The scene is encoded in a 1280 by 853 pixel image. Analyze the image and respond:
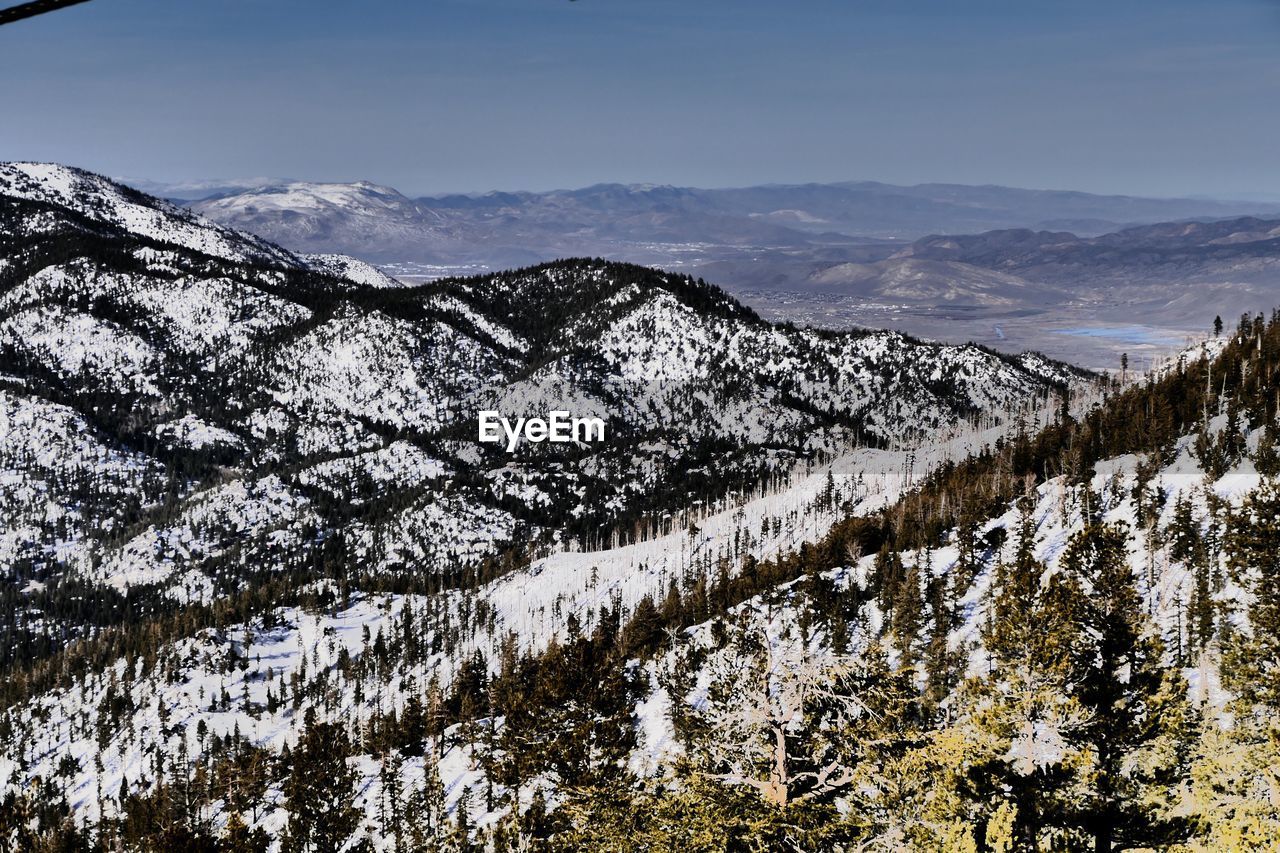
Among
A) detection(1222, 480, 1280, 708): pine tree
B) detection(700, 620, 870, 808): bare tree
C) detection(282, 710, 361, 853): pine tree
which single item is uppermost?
detection(700, 620, 870, 808): bare tree

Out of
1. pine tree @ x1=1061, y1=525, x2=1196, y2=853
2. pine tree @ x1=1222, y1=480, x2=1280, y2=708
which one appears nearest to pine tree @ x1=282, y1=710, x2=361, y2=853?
pine tree @ x1=1061, y1=525, x2=1196, y2=853

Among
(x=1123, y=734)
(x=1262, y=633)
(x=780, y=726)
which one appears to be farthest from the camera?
(x=1262, y=633)

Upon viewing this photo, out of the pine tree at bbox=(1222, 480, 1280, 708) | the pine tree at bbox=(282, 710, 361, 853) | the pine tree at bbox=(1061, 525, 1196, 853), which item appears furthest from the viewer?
the pine tree at bbox=(282, 710, 361, 853)

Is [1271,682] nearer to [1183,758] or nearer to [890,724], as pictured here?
[1183,758]

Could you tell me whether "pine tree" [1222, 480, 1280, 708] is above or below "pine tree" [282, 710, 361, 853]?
above

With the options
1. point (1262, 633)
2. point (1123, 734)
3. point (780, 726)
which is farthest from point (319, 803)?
point (1262, 633)

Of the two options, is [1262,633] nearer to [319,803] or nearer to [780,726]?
A: [780,726]

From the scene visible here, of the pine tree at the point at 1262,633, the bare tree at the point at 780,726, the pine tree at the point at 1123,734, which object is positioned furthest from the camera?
the pine tree at the point at 1262,633

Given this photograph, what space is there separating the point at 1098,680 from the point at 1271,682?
1515 cm

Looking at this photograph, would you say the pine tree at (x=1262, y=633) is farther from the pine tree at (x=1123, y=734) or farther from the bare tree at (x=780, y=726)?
the bare tree at (x=780, y=726)

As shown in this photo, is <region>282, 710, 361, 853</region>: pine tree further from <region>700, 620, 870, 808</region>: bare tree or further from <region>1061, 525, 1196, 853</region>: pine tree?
<region>700, 620, 870, 808</region>: bare tree

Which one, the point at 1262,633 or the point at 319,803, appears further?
the point at 319,803

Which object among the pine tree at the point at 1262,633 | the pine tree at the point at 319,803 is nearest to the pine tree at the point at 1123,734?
the pine tree at the point at 1262,633

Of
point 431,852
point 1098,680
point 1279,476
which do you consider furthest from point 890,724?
point 1279,476
